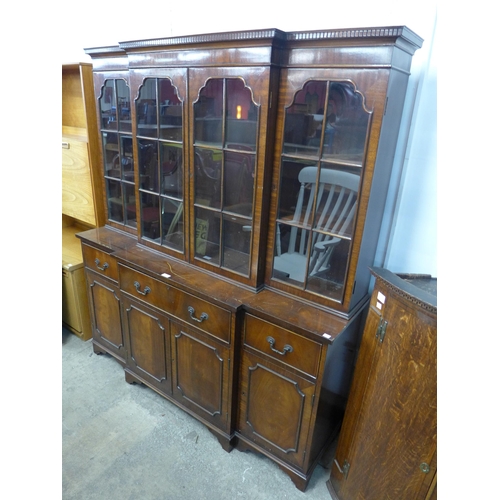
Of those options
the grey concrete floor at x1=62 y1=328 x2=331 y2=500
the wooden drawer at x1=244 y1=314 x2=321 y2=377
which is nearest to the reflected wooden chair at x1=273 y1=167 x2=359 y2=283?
the wooden drawer at x1=244 y1=314 x2=321 y2=377

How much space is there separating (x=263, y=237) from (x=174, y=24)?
1344 millimetres

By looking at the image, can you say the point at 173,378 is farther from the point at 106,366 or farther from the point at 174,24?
the point at 174,24

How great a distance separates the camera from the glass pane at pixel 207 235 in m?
1.67

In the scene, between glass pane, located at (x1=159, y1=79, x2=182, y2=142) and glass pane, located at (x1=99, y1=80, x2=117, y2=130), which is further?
glass pane, located at (x1=99, y1=80, x2=117, y2=130)

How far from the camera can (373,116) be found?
1.18m

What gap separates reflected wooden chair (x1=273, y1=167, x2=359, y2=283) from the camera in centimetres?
133

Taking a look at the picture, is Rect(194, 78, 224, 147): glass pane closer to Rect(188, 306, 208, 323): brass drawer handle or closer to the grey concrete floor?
Rect(188, 306, 208, 323): brass drawer handle

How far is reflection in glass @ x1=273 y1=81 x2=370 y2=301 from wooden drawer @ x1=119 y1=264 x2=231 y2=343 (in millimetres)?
321

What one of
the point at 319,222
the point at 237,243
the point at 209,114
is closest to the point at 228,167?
the point at 209,114

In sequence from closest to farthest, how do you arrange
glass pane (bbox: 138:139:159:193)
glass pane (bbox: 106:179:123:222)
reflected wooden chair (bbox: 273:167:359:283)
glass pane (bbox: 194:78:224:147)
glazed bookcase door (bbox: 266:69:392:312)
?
glazed bookcase door (bbox: 266:69:392:312)
reflected wooden chair (bbox: 273:167:359:283)
glass pane (bbox: 194:78:224:147)
glass pane (bbox: 138:139:159:193)
glass pane (bbox: 106:179:123:222)

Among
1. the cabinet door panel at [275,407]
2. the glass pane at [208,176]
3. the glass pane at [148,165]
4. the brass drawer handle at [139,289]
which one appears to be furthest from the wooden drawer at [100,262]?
the cabinet door panel at [275,407]

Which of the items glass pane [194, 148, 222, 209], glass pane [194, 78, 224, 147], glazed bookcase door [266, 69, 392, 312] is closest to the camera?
glazed bookcase door [266, 69, 392, 312]

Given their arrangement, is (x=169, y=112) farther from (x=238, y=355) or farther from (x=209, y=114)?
(x=238, y=355)

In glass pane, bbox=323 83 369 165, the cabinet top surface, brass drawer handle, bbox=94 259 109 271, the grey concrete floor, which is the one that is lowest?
the grey concrete floor
